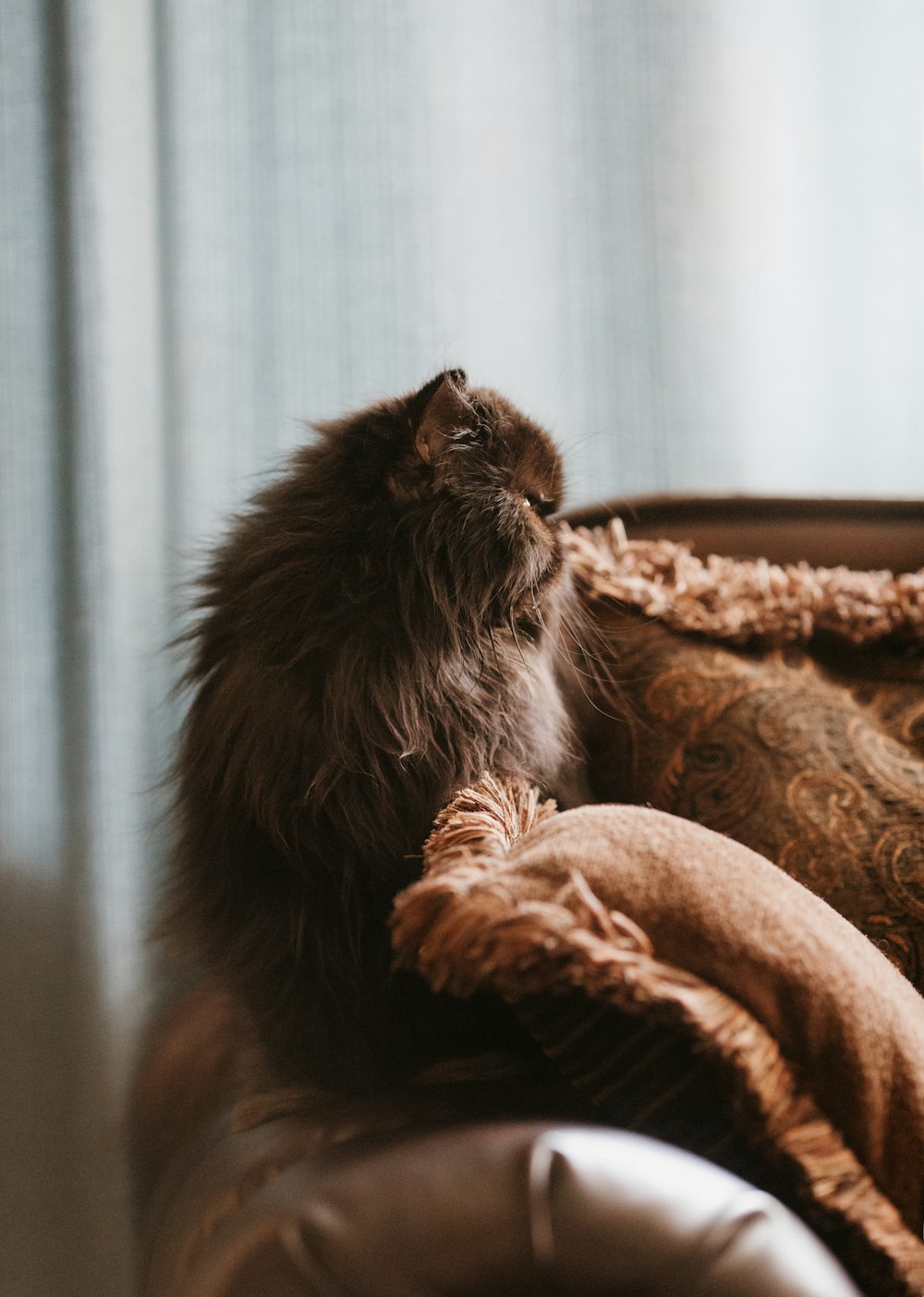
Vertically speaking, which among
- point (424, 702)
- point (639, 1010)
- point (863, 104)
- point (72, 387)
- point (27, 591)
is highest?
point (863, 104)

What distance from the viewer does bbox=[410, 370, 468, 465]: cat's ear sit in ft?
2.56

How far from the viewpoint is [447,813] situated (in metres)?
0.70

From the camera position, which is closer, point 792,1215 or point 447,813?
point 792,1215

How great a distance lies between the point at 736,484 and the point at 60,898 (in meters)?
1.16

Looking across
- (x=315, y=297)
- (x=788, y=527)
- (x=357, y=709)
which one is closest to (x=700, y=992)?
(x=357, y=709)

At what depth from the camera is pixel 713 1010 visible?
20.8 inches

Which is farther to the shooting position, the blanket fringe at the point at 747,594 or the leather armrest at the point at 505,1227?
the blanket fringe at the point at 747,594

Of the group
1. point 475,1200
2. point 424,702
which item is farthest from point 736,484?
point 475,1200

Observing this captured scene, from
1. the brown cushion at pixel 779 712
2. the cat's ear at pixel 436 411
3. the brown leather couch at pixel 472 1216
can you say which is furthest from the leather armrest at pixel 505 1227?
the cat's ear at pixel 436 411

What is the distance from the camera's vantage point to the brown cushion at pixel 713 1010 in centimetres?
52

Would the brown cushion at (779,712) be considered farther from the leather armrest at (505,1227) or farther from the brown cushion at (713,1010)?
the leather armrest at (505,1227)

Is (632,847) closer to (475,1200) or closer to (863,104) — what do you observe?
(475,1200)

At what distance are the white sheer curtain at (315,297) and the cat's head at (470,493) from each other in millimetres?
272

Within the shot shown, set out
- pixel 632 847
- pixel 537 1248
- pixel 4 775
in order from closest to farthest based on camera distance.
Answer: pixel 537 1248 < pixel 632 847 < pixel 4 775
